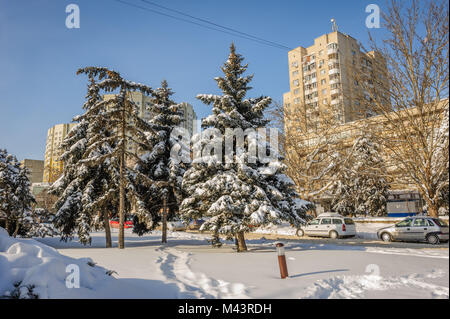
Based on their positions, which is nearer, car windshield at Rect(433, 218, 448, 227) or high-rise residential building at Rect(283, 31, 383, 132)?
car windshield at Rect(433, 218, 448, 227)

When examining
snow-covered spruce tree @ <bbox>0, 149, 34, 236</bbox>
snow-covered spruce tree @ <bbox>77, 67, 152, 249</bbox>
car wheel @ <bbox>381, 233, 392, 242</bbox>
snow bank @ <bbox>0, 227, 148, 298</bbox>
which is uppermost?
snow-covered spruce tree @ <bbox>77, 67, 152, 249</bbox>

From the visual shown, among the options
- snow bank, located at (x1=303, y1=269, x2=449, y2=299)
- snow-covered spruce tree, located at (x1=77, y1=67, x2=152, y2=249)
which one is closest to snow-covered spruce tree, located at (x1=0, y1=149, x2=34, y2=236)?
snow-covered spruce tree, located at (x1=77, y1=67, x2=152, y2=249)

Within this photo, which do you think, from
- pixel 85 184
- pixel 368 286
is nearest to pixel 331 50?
pixel 85 184

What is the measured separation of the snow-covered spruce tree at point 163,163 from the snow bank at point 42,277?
12.3m

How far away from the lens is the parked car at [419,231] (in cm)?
1711

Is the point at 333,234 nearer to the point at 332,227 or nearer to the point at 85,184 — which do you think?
the point at 332,227

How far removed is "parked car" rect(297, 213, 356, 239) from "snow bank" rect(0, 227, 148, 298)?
62.4ft

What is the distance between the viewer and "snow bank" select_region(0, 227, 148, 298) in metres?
4.82

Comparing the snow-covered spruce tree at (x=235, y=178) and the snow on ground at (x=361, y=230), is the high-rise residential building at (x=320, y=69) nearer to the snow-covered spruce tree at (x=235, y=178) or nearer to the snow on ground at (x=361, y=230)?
the snow on ground at (x=361, y=230)

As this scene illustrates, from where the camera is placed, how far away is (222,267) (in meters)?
9.55

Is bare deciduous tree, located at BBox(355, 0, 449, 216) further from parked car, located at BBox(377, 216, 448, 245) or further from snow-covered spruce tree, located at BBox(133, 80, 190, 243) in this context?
snow-covered spruce tree, located at BBox(133, 80, 190, 243)

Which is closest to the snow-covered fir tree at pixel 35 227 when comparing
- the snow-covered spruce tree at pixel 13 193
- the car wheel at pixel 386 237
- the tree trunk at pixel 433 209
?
the snow-covered spruce tree at pixel 13 193

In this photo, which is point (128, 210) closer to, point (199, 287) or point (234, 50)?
point (234, 50)
